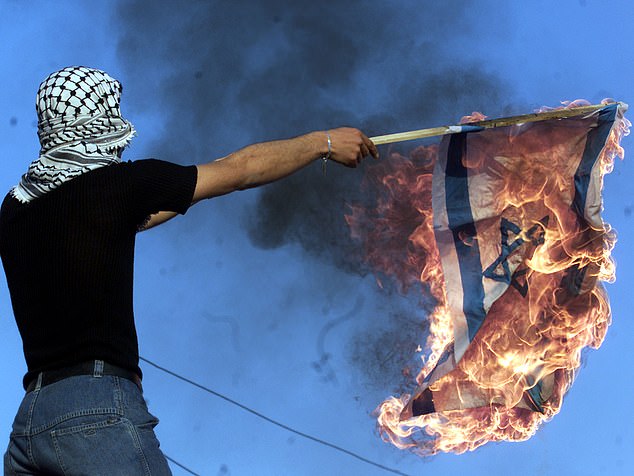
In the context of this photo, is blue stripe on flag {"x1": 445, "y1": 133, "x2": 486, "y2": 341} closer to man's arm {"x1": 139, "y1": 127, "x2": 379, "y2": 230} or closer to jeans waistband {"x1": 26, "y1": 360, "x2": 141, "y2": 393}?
man's arm {"x1": 139, "y1": 127, "x2": 379, "y2": 230}

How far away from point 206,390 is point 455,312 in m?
8.17

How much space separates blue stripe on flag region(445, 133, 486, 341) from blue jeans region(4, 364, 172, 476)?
→ 4.31 metres

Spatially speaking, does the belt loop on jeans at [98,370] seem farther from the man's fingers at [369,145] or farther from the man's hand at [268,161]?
the man's fingers at [369,145]

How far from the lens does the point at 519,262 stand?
7348 mm

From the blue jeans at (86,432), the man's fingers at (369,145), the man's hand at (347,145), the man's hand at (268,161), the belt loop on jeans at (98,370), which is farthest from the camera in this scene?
the man's fingers at (369,145)

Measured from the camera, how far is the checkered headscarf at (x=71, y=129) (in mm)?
3650

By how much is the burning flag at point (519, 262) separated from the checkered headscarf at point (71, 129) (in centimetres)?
388

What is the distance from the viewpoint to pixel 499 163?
7473 millimetres

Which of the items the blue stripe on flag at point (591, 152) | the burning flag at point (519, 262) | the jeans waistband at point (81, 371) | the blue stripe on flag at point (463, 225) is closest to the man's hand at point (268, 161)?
the jeans waistband at point (81, 371)

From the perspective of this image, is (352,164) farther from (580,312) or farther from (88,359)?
(580,312)

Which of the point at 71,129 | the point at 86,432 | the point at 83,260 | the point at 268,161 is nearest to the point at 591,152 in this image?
the point at 268,161

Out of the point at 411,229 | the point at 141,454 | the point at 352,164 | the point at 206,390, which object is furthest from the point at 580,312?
the point at 206,390

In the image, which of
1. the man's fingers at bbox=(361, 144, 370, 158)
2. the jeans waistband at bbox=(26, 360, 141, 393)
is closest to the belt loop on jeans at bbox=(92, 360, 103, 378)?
the jeans waistband at bbox=(26, 360, 141, 393)

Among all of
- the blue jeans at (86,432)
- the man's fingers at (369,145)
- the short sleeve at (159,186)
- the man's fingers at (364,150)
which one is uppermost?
the man's fingers at (369,145)
